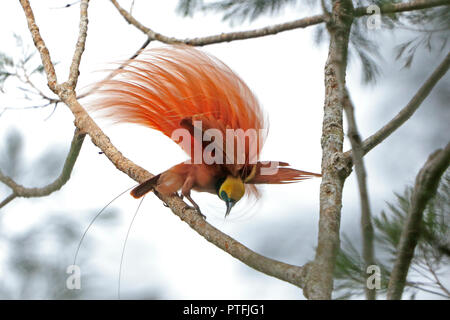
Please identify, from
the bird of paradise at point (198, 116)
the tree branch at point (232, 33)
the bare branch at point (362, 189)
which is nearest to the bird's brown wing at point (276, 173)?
the bird of paradise at point (198, 116)

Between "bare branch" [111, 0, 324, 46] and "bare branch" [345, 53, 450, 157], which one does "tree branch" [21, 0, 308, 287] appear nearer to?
"bare branch" [345, 53, 450, 157]

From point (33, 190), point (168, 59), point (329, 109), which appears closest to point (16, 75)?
point (33, 190)

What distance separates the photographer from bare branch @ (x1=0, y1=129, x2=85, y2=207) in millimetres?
1158

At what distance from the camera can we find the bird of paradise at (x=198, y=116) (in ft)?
3.31

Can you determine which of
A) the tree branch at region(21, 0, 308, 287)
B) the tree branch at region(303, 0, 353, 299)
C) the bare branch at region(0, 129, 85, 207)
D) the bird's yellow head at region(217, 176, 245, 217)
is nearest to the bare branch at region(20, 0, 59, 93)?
the tree branch at region(21, 0, 308, 287)

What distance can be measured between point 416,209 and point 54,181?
908 millimetres

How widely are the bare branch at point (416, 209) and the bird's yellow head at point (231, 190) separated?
47 centimetres

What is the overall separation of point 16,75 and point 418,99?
1.36 m

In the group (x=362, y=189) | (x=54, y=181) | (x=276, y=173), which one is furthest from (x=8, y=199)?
(x=362, y=189)

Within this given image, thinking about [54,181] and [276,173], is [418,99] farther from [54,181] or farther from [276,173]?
[54,181]

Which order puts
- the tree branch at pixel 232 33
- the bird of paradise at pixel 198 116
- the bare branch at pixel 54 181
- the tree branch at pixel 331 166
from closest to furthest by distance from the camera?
1. the tree branch at pixel 331 166
2. the bird of paradise at pixel 198 116
3. the bare branch at pixel 54 181
4. the tree branch at pixel 232 33

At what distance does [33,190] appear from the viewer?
1179 mm

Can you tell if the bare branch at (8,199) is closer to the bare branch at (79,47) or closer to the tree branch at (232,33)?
the bare branch at (79,47)
